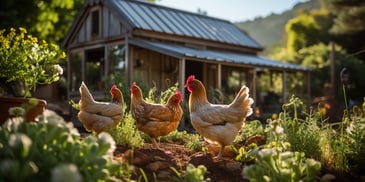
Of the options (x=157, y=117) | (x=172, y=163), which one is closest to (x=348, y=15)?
(x=157, y=117)

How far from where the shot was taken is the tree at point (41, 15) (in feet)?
57.8

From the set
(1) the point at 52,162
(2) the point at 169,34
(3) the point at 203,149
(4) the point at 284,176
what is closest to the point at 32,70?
(3) the point at 203,149

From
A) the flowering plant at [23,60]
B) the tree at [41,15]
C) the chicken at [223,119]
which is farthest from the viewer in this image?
the tree at [41,15]

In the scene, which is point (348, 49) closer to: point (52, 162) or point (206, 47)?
point (206, 47)

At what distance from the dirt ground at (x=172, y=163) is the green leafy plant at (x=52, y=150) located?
91 cm

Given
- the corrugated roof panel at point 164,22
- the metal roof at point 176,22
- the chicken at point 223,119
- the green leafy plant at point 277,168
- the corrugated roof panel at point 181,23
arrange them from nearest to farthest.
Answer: the green leafy plant at point 277,168, the chicken at point 223,119, the metal roof at point 176,22, the corrugated roof panel at point 164,22, the corrugated roof panel at point 181,23

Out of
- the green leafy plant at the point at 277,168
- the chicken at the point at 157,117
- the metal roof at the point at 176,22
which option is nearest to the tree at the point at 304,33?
the metal roof at the point at 176,22

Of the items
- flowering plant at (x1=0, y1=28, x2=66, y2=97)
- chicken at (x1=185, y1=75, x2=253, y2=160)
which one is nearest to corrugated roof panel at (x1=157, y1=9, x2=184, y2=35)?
flowering plant at (x1=0, y1=28, x2=66, y2=97)

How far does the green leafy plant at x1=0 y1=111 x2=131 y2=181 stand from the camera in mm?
2701

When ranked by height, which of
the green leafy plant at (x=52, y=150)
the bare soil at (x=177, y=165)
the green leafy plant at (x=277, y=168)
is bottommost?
the bare soil at (x=177, y=165)

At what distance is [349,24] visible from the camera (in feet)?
82.6

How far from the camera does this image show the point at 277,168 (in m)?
3.41

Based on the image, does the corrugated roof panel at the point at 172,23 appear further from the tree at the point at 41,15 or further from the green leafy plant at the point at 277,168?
the green leafy plant at the point at 277,168

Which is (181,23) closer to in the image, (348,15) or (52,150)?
(348,15)
